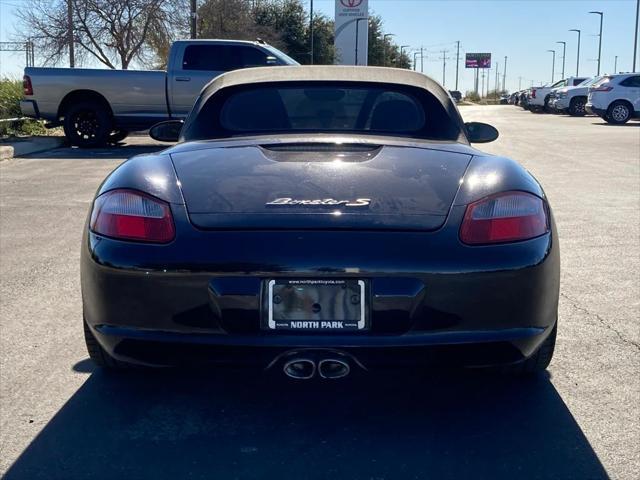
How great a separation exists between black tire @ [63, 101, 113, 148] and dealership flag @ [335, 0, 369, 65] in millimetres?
47231

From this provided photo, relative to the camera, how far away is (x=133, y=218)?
3051mm

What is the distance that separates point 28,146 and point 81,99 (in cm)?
130

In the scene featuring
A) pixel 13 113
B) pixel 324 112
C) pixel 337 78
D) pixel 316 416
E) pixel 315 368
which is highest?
pixel 337 78

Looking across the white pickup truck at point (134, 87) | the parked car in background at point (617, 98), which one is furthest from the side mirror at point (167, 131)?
the parked car in background at point (617, 98)

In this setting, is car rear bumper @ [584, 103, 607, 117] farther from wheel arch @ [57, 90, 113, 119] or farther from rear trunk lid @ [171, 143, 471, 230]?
rear trunk lid @ [171, 143, 471, 230]

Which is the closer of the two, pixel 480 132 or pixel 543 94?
pixel 480 132

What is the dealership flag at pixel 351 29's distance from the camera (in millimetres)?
61500

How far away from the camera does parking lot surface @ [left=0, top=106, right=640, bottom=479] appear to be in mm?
2912

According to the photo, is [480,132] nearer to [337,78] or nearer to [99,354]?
[337,78]

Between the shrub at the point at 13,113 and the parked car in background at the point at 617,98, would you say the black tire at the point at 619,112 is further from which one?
the shrub at the point at 13,113

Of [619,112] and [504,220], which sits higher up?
[504,220]

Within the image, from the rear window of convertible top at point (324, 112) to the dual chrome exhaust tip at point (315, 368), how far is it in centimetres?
141

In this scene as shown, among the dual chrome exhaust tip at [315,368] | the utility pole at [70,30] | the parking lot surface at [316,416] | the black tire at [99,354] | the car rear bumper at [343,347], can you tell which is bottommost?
the parking lot surface at [316,416]

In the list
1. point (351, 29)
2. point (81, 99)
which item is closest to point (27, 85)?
point (81, 99)
